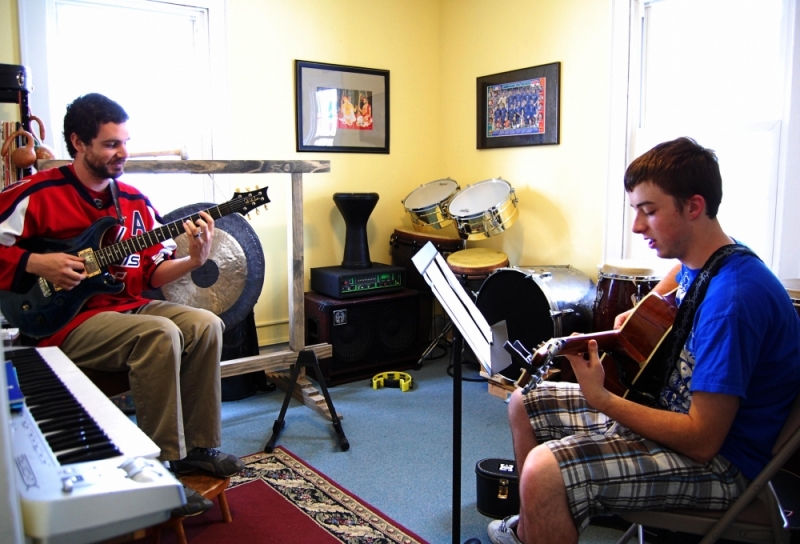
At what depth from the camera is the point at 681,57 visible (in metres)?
3.10

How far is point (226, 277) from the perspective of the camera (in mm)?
2963

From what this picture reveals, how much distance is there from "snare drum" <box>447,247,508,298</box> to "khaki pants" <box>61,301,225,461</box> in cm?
165

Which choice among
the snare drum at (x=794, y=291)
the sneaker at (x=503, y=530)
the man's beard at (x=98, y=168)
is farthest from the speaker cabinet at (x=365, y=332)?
the snare drum at (x=794, y=291)

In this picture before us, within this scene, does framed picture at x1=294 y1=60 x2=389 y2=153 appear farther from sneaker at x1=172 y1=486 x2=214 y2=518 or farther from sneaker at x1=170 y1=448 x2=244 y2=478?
sneaker at x1=172 y1=486 x2=214 y2=518

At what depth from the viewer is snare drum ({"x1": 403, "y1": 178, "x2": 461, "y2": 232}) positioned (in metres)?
3.73

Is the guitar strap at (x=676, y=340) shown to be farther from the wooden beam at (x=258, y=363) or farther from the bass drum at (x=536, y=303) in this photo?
the wooden beam at (x=258, y=363)

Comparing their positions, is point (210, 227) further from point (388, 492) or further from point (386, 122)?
point (386, 122)

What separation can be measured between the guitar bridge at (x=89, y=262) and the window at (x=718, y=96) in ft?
8.00

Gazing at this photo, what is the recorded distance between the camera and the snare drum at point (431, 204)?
3.73 meters

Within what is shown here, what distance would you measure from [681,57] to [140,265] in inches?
103

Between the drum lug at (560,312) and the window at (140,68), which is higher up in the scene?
the window at (140,68)

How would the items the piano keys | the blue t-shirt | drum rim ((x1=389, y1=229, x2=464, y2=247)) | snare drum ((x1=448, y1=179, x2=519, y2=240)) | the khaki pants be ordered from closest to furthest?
the piano keys → the blue t-shirt → the khaki pants → snare drum ((x1=448, y1=179, x2=519, y2=240)) → drum rim ((x1=389, y1=229, x2=464, y2=247))

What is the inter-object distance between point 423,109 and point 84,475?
390 cm

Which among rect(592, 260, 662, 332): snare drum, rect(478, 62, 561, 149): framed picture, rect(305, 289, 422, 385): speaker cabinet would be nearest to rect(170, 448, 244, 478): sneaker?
rect(305, 289, 422, 385): speaker cabinet
